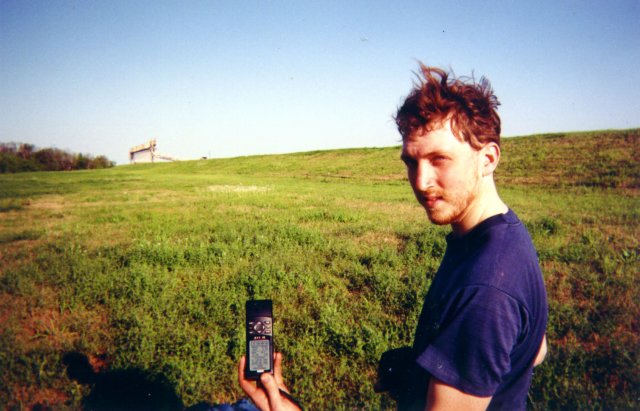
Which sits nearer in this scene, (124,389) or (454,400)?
(454,400)

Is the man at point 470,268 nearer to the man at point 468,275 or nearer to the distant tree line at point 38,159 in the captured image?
the man at point 468,275

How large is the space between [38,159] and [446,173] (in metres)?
69.5

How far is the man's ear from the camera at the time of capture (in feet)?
5.23

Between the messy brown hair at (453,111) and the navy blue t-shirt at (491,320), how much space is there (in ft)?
1.53

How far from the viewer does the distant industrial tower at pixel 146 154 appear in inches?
3585

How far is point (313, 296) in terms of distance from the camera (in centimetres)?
470

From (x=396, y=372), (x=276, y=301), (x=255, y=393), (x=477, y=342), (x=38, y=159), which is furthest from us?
(x=38, y=159)

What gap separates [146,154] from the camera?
9356cm

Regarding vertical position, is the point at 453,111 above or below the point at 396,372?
above

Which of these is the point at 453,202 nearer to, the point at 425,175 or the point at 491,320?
the point at 425,175

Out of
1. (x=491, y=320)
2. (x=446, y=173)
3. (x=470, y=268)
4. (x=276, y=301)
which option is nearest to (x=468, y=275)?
(x=470, y=268)

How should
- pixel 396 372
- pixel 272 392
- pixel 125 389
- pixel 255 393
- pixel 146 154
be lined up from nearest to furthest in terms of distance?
pixel 272 392, pixel 255 393, pixel 396 372, pixel 125 389, pixel 146 154

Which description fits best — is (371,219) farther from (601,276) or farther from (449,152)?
(449,152)

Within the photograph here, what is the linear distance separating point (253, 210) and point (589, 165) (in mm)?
24404
